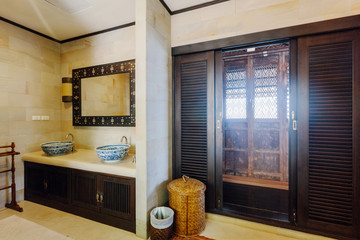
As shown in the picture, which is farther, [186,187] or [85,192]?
[85,192]

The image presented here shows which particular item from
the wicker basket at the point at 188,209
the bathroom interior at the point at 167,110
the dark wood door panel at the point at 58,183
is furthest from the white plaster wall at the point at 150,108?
the dark wood door panel at the point at 58,183

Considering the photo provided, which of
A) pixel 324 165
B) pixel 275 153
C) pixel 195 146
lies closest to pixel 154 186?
pixel 195 146

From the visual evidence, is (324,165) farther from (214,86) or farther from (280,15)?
(280,15)

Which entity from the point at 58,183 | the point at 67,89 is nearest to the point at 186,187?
the point at 58,183

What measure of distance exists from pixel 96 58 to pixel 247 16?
229 cm

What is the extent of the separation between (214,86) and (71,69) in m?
2.55

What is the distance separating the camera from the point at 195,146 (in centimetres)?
209

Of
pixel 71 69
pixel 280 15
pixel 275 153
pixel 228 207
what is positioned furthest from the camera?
pixel 275 153

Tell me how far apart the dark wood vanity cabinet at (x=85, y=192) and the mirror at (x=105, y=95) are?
835 millimetres

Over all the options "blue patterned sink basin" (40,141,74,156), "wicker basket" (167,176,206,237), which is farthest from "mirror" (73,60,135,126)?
"wicker basket" (167,176,206,237)

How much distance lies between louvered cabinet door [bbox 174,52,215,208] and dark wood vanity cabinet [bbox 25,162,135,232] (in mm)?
706

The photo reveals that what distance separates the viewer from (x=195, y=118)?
208 centimetres

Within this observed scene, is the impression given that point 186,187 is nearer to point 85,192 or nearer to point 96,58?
point 85,192

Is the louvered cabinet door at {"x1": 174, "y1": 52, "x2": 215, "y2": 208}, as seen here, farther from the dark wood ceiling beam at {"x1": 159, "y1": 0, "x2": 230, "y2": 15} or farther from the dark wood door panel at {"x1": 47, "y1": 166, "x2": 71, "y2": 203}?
the dark wood door panel at {"x1": 47, "y1": 166, "x2": 71, "y2": 203}
